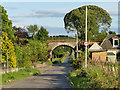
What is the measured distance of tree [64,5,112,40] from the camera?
58.7m

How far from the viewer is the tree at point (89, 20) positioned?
192 feet

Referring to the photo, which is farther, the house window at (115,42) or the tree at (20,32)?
the house window at (115,42)

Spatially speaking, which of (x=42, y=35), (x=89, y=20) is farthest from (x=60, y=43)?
(x=89, y=20)

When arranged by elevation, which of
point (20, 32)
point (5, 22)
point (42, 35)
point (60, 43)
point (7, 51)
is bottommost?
point (7, 51)

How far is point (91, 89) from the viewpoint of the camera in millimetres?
11547

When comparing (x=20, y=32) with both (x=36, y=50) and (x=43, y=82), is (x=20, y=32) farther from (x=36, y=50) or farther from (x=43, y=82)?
(x=43, y=82)

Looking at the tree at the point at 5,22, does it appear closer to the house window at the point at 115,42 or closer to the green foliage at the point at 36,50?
the green foliage at the point at 36,50

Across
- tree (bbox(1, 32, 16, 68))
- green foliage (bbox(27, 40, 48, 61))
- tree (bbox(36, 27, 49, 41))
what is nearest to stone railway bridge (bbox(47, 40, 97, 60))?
tree (bbox(36, 27, 49, 41))

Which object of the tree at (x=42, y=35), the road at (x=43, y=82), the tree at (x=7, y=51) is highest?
the tree at (x=42, y=35)

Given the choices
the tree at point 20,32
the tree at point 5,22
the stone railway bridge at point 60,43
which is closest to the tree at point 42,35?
the stone railway bridge at point 60,43

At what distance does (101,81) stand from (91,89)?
0.63 meters

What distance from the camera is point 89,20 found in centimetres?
5853

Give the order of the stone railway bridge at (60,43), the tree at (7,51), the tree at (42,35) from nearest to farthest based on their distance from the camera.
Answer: the tree at (7,51) → the tree at (42,35) → the stone railway bridge at (60,43)

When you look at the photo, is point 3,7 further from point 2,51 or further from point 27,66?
point 27,66
